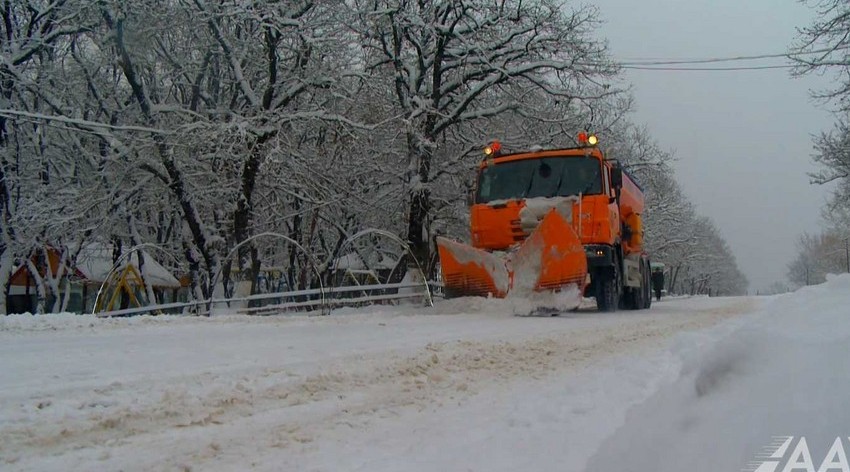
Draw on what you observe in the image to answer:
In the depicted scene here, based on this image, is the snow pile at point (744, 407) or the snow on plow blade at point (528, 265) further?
the snow on plow blade at point (528, 265)

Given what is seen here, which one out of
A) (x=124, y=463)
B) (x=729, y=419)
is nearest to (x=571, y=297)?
(x=729, y=419)

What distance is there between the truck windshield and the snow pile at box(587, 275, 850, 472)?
845cm

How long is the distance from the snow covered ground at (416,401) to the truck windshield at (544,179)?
607cm

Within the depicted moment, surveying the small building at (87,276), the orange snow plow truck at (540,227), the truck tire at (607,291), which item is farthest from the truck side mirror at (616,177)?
the small building at (87,276)

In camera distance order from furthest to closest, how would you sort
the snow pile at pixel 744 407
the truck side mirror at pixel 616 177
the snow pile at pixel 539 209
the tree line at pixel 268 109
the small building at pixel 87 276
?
the small building at pixel 87 276 < the tree line at pixel 268 109 < the truck side mirror at pixel 616 177 < the snow pile at pixel 539 209 < the snow pile at pixel 744 407

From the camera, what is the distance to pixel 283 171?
19.0m

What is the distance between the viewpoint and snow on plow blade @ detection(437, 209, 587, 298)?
1222 cm

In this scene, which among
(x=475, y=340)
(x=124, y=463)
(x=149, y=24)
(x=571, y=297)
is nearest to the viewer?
(x=124, y=463)

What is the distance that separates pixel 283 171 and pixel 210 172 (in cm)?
184

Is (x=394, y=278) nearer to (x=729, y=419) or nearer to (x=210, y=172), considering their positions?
(x=210, y=172)

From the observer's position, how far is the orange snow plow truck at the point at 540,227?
40.6 feet

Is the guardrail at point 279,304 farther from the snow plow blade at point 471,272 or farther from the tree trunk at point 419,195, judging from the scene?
the tree trunk at point 419,195

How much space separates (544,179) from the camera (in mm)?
13617

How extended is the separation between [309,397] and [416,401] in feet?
2.43
